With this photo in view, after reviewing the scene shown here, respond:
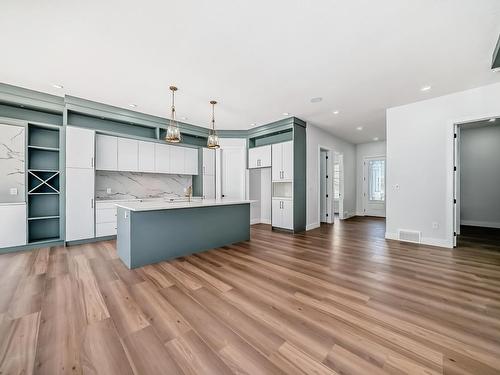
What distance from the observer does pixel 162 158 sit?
5309mm

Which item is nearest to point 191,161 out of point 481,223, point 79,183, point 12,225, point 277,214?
point 79,183

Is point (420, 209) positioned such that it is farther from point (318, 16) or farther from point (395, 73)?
point (318, 16)

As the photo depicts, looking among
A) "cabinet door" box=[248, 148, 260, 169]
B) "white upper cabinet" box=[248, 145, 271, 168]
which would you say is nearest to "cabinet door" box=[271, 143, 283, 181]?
"white upper cabinet" box=[248, 145, 271, 168]

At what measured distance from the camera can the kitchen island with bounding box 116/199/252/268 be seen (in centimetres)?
301

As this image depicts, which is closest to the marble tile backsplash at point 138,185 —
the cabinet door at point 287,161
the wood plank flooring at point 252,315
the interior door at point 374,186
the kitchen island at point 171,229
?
the kitchen island at point 171,229

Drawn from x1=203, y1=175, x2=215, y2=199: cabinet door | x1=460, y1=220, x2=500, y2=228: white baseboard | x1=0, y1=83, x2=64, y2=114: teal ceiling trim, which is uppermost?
x1=0, y1=83, x2=64, y2=114: teal ceiling trim

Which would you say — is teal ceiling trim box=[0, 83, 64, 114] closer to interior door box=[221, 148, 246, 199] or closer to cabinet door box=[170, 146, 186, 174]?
cabinet door box=[170, 146, 186, 174]

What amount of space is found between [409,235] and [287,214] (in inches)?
103

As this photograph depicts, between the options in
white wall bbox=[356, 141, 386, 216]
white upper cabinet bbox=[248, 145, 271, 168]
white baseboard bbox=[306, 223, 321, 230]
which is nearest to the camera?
white baseboard bbox=[306, 223, 321, 230]

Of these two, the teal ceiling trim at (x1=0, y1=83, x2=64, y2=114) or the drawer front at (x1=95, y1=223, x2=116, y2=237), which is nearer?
the teal ceiling trim at (x1=0, y1=83, x2=64, y2=114)

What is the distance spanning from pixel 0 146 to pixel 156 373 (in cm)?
484

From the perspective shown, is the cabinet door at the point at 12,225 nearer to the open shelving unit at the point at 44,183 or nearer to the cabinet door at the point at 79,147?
the open shelving unit at the point at 44,183

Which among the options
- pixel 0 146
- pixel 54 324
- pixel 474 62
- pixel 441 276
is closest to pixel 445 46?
pixel 474 62

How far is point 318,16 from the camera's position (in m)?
2.05
